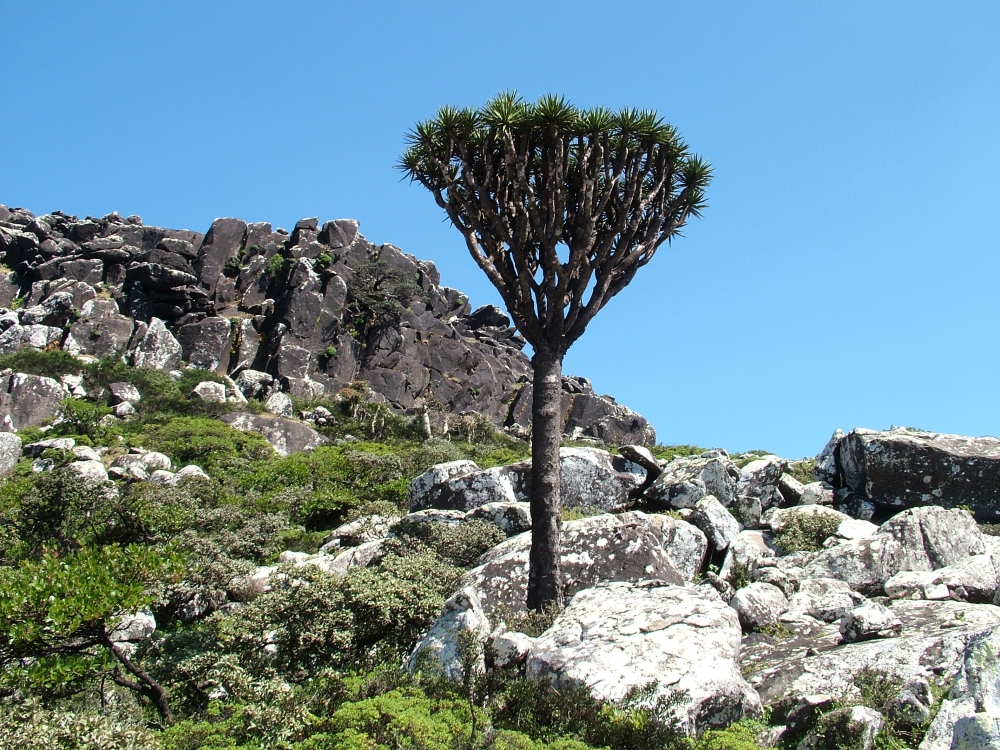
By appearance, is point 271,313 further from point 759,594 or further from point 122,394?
point 759,594

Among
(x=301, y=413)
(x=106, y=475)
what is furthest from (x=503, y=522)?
(x=301, y=413)

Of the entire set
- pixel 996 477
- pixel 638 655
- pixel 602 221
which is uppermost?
pixel 602 221

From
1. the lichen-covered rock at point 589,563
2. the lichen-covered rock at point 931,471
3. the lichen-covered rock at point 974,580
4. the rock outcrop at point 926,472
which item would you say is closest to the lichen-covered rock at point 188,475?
the lichen-covered rock at point 589,563

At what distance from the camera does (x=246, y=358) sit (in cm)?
5150

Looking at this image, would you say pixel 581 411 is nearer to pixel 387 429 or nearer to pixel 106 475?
pixel 387 429

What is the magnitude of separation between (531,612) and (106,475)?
18.3m

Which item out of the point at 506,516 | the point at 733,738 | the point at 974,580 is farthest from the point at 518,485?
the point at 733,738

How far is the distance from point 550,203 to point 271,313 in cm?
4477

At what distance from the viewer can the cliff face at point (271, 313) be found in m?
49.8

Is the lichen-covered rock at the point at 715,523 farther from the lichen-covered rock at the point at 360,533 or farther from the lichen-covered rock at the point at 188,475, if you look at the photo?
the lichen-covered rock at the point at 188,475

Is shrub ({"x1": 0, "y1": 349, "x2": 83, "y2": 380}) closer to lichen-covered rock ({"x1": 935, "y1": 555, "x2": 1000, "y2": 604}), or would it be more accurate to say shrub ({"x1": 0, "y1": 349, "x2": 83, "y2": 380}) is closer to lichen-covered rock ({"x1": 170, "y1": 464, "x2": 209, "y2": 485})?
lichen-covered rock ({"x1": 170, "y1": 464, "x2": 209, "y2": 485})

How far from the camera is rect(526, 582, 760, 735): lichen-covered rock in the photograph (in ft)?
25.6

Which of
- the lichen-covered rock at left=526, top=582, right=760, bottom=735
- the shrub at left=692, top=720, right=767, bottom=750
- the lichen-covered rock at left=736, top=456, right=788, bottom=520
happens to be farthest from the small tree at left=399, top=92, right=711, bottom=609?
the lichen-covered rock at left=736, top=456, right=788, bottom=520

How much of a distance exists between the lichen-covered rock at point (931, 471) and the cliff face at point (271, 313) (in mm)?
31289
